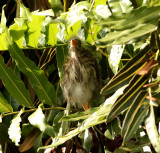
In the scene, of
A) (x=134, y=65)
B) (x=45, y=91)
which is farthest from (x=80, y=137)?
(x=134, y=65)

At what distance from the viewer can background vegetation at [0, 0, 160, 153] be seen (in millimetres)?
1663

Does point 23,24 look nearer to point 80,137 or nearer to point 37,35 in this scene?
point 37,35

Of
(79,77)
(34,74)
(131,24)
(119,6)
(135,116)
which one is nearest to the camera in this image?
(131,24)

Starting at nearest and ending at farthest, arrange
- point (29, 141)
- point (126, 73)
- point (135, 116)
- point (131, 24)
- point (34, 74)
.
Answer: point (131, 24) → point (135, 116) → point (126, 73) → point (34, 74) → point (29, 141)

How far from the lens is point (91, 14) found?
223 centimetres

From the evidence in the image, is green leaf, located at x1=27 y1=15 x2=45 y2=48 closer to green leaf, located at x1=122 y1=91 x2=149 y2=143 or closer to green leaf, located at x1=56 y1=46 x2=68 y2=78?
green leaf, located at x1=56 y1=46 x2=68 y2=78

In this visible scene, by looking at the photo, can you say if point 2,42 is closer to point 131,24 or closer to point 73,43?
point 73,43

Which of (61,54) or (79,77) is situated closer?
(61,54)

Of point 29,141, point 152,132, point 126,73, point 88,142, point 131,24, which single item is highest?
point 131,24

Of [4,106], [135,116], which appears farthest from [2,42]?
[135,116]

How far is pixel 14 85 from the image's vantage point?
8.50 ft

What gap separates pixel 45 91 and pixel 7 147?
0.52 meters

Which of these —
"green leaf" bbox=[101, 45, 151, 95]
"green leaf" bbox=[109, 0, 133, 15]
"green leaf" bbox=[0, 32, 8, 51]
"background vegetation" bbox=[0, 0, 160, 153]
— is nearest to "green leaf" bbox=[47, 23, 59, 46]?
"background vegetation" bbox=[0, 0, 160, 153]

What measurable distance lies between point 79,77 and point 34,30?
1.55 ft
